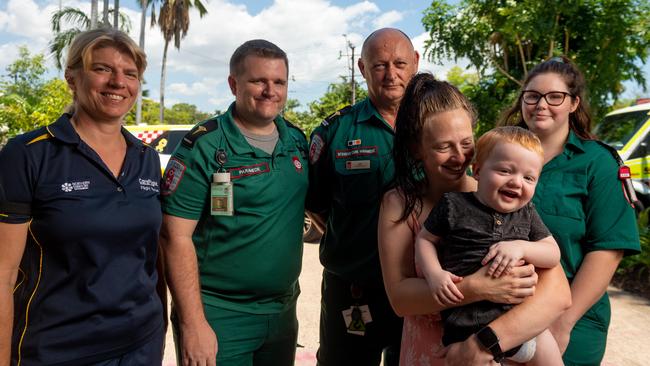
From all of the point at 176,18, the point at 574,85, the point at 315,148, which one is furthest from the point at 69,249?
the point at 176,18

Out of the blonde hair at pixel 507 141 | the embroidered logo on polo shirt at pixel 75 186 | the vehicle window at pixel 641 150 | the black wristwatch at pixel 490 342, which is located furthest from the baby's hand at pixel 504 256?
the vehicle window at pixel 641 150

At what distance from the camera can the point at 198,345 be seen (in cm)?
222

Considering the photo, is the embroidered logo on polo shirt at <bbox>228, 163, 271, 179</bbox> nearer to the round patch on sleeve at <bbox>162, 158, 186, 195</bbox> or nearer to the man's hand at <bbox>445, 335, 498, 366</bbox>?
the round patch on sleeve at <bbox>162, 158, 186, 195</bbox>

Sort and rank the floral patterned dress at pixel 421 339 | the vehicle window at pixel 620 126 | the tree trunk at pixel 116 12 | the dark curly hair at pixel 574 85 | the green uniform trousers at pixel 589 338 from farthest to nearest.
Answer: the tree trunk at pixel 116 12
the vehicle window at pixel 620 126
the dark curly hair at pixel 574 85
the green uniform trousers at pixel 589 338
the floral patterned dress at pixel 421 339

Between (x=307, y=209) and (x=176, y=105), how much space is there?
99.7m

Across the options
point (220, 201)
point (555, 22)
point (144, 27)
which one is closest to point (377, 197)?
point (220, 201)

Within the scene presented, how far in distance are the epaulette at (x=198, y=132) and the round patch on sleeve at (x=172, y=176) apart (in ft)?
0.33

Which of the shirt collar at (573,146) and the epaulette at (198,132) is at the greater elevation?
the epaulette at (198,132)

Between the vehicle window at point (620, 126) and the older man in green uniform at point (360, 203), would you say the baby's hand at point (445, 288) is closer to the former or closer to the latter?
the older man in green uniform at point (360, 203)

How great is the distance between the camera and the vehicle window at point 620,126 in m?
8.05

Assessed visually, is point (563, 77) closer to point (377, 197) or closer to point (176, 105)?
point (377, 197)

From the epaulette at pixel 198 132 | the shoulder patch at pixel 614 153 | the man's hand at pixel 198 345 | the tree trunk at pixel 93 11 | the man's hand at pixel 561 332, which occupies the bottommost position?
the man's hand at pixel 198 345

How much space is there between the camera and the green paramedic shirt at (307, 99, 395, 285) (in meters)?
2.66

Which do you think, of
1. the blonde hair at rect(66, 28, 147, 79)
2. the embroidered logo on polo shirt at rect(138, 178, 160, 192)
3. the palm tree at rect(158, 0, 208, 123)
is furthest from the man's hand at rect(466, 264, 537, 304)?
the palm tree at rect(158, 0, 208, 123)
